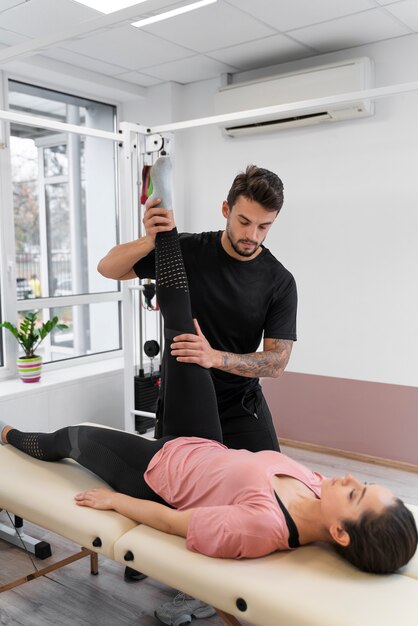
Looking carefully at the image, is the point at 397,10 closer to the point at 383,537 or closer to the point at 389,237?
the point at 389,237

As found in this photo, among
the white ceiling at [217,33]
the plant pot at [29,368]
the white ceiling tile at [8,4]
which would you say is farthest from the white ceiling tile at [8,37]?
the plant pot at [29,368]

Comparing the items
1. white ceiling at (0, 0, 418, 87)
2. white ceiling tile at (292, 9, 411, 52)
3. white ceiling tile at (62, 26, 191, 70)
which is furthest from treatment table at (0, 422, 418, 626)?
white ceiling tile at (292, 9, 411, 52)

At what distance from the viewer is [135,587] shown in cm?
212

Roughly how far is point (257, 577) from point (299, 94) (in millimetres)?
2669

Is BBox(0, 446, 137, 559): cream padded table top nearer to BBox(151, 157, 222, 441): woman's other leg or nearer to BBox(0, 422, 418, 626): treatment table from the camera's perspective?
BBox(0, 422, 418, 626): treatment table

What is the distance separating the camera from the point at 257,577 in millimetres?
1268

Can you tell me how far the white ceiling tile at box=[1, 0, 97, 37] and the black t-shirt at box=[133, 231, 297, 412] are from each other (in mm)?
1371

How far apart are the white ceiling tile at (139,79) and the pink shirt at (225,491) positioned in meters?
2.74

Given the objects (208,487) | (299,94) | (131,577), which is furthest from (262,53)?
(131,577)

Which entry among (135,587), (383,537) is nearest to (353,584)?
(383,537)

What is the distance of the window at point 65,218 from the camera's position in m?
3.61

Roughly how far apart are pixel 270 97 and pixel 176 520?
2.61m

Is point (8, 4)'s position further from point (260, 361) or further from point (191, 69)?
point (260, 361)

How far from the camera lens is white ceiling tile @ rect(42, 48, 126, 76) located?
325 cm
